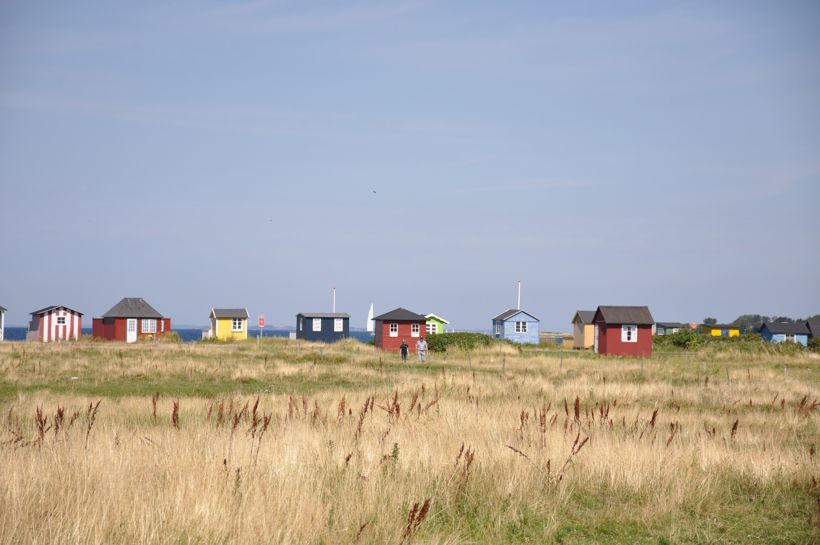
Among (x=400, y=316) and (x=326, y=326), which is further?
(x=326, y=326)

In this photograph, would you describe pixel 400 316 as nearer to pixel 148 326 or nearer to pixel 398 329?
pixel 398 329

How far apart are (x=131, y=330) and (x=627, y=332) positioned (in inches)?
1585

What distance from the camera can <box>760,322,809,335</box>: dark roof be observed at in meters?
87.7

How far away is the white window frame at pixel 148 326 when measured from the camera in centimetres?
6419

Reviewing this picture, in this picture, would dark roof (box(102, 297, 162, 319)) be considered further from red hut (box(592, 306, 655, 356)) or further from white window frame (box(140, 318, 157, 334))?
red hut (box(592, 306, 655, 356))

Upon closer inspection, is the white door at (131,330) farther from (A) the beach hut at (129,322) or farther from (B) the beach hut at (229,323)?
(B) the beach hut at (229,323)

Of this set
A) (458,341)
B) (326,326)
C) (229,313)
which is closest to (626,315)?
(458,341)

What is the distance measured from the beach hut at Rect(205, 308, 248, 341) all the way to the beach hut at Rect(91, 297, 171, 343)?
4.74 meters

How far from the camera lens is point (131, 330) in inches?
2485

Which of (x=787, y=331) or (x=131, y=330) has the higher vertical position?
(x=131, y=330)

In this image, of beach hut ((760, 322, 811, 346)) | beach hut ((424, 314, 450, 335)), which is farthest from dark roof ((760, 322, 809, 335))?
beach hut ((424, 314, 450, 335))

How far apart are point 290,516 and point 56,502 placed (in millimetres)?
1914

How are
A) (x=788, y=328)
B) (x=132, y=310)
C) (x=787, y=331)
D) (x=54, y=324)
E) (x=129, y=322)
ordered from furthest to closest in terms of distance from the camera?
(x=788, y=328) → (x=787, y=331) → (x=132, y=310) → (x=129, y=322) → (x=54, y=324)

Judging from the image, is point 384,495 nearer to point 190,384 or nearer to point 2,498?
point 2,498
